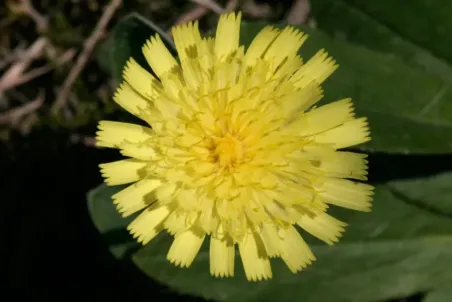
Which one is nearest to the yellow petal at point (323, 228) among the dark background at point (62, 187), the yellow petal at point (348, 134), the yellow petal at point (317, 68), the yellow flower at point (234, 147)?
the yellow flower at point (234, 147)

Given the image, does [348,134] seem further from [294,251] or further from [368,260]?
[368,260]

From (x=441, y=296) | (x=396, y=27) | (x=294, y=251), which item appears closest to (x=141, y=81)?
(x=294, y=251)

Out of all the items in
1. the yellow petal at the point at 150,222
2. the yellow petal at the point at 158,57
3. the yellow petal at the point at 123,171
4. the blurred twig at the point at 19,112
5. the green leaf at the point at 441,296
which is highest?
the blurred twig at the point at 19,112

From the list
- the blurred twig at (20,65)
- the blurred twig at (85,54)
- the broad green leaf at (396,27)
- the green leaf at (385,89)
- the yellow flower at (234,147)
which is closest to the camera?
the yellow flower at (234,147)

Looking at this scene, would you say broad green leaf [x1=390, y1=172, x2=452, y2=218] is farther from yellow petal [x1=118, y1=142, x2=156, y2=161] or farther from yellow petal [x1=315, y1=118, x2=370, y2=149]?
yellow petal [x1=118, y1=142, x2=156, y2=161]

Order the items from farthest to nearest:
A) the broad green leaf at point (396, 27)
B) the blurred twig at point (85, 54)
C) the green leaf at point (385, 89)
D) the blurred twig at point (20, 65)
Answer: the blurred twig at point (20, 65)
the blurred twig at point (85, 54)
the broad green leaf at point (396, 27)
the green leaf at point (385, 89)

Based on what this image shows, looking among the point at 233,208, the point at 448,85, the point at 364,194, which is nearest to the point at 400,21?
the point at 448,85

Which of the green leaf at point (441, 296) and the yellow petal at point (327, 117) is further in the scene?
the green leaf at point (441, 296)

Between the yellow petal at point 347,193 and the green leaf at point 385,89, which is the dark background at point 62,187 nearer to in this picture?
the green leaf at point 385,89
